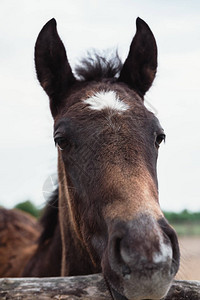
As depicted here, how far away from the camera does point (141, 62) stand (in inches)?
182

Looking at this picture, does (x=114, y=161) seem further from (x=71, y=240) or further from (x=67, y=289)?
(x=71, y=240)

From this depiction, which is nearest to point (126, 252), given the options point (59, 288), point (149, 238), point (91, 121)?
point (149, 238)

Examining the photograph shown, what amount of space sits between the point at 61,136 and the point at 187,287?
1748 millimetres

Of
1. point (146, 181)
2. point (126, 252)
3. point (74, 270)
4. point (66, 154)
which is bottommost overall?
point (74, 270)

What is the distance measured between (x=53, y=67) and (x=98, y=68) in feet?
1.76

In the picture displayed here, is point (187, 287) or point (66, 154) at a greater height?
point (66, 154)

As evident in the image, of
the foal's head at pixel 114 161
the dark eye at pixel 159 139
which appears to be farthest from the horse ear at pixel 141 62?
the dark eye at pixel 159 139

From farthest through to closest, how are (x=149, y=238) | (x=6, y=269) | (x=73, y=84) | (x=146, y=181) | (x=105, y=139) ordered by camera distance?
1. (x=6, y=269)
2. (x=73, y=84)
3. (x=105, y=139)
4. (x=146, y=181)
5. (x=149, y=238)

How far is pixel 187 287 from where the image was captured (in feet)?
10.0

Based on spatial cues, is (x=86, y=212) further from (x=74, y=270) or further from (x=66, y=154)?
(x=74, y=270)

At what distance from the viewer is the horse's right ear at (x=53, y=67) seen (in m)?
4.42

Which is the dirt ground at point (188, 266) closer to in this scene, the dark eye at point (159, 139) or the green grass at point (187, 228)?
the dark eye at point (159, 139)

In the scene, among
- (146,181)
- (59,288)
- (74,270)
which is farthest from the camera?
(74,270)

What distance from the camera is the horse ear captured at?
456cm
